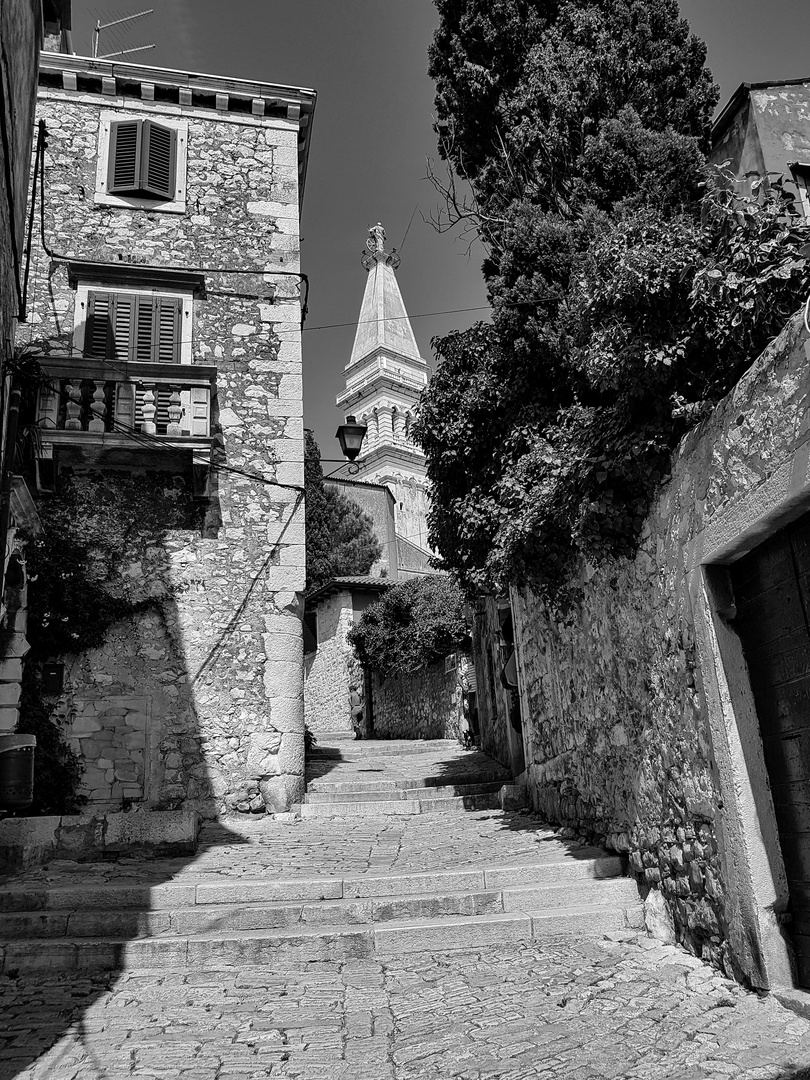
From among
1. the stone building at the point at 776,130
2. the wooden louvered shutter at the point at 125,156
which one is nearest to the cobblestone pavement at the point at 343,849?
the stone building at the point at 776,130

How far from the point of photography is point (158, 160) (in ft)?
36.8

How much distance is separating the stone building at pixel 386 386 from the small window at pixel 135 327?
35246 mm

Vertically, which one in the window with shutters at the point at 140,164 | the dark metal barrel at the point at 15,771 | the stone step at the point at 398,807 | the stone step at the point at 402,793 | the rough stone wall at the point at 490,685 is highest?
the window with shutters at the point at 140,164

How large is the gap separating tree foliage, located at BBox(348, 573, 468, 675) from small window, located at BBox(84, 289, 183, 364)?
8088 mm

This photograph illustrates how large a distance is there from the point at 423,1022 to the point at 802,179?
8.63 meters

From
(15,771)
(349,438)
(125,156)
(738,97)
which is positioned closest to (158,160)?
(125,156)

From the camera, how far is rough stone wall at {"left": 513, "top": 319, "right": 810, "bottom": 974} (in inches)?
153

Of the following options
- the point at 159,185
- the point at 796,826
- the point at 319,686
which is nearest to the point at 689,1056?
the point at 796,826

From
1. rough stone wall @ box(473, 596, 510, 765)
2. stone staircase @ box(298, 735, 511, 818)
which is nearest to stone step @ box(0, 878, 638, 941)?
stone staircase @ box(298, 735, 511, 818)

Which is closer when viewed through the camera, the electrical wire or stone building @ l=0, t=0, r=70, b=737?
the electrical wire

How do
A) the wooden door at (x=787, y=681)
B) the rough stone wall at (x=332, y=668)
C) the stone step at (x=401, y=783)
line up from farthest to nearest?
the rough stone wall at (x=332, y=668) → the stone step at (x=401, y=783) → the wooden door at (x=787, y=681)

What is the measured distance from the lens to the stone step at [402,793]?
9.80 metres

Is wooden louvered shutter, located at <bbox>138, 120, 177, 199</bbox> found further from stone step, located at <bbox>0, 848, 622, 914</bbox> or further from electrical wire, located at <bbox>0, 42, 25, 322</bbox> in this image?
stone step, located at <bbox>0, 848, 622, 914</bbox>

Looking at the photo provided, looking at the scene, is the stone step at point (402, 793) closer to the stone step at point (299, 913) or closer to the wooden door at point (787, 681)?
the stone step at point (299, 913)
